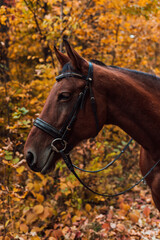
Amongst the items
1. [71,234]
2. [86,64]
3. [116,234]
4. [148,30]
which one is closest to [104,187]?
[116,234]

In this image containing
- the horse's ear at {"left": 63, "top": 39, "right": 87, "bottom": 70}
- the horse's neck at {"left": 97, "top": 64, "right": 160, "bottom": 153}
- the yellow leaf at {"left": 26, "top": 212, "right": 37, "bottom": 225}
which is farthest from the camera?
the yellow leaf at {"left": 26, "top": 212, "right": 37, "bottom": 225}

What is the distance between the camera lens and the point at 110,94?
1933 millimetres

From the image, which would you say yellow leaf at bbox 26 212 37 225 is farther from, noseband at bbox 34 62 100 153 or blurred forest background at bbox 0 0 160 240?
noseband at bbox 34 62 100 153

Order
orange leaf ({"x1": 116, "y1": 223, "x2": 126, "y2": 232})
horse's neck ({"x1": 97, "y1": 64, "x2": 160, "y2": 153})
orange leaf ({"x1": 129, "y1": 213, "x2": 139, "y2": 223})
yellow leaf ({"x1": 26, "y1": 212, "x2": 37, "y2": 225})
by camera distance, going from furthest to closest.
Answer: orange leaf ({"x1": 129, "y1": 213, "x2": 139, "y2": 223})
orange leaf ({"x1": 116, "y1": 223, "x2": 126, "y2": 232})
yellow leaf ({"x1": 26, "y1": 212, "x2": 37, "y2": 225})
horse's neck ({"x1": 97, "y1": 64, "x2": 160, "y2": 153})

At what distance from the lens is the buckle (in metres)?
1.87

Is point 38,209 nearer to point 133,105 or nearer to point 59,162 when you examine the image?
point 59,162

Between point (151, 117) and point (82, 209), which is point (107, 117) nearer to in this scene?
point (151, 117)

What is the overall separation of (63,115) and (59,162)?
7.05 feet

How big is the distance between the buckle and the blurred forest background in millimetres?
1000

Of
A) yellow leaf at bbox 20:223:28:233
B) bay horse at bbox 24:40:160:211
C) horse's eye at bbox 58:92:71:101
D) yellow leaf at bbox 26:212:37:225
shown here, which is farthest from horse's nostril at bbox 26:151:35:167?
yellow leaf at bbox 26:212:37:225

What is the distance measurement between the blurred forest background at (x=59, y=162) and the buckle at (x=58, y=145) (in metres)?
1.00

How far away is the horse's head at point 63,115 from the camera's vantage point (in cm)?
185

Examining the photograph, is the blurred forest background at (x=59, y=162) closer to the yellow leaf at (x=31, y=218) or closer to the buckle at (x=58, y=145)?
the yellow leaf at (x=31, y=218)

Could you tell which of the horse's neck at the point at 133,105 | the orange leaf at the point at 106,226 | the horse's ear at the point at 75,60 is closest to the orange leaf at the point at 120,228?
the orange leaf at the point at 106,226
